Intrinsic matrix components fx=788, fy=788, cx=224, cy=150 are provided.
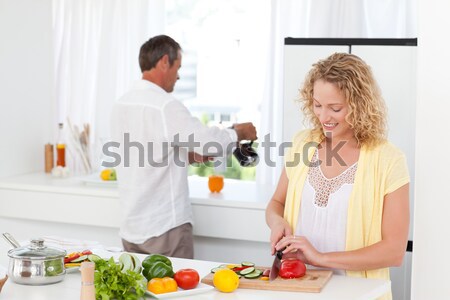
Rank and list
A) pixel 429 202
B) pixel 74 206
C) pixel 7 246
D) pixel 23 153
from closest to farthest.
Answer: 1. pixel 429 202
2. pixel 7 246
3. pixel 74 206
4. pixel 23 153

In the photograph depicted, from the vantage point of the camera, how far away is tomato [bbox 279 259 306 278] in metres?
2.46

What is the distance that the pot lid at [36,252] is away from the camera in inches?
95.3

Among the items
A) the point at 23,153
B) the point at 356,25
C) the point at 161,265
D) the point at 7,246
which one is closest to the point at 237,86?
the point at 356,25

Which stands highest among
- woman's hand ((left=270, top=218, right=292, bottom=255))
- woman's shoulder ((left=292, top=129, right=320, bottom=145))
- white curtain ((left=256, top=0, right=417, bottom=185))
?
white curtain ((left=256, top=0, right=417, bottom=185))

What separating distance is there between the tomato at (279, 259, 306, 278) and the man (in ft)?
4.14

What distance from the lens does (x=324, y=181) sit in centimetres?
274

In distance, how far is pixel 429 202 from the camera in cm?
263

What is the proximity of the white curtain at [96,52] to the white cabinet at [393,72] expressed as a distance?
1.27 m

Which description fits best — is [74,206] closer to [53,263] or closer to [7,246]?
[7,246]

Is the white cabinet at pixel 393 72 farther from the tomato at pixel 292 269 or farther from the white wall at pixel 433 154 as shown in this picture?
the tomato at pixel 292 269

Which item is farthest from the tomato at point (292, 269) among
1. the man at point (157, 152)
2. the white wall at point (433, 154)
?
the man at point (157, 152)

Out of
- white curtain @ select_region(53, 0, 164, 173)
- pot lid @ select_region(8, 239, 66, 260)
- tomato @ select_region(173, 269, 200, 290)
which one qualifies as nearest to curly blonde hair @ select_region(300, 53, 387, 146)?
tomato @ select_region(173, 269, 200, 290)

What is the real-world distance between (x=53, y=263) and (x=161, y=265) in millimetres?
337

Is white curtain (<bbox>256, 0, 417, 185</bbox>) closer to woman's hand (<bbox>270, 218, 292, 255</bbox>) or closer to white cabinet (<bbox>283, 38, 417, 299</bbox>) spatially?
white cabinet (<bbox>283, 38, 417, 299</bbox>)
